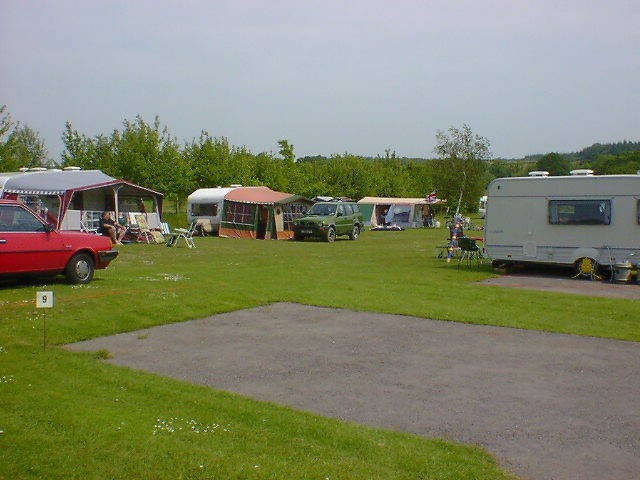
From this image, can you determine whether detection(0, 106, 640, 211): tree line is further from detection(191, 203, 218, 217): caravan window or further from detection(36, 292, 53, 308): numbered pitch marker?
detection(36, 292, 53, 308): numbered pitch marker

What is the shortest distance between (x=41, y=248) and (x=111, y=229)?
44.5 feet

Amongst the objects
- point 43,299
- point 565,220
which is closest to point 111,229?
point 565,220

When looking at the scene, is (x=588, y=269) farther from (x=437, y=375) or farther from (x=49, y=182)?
(x=49, y=182)

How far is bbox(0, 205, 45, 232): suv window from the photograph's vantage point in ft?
38.0

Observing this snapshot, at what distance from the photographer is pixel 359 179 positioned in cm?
5697

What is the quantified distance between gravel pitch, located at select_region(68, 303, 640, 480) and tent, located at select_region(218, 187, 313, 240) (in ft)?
73.1

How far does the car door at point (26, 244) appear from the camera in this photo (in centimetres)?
1144

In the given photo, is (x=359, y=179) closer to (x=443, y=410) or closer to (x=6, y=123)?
(x=6, y=123)

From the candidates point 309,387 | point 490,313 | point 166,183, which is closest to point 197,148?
point 166,183

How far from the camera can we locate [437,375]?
714 centimetres

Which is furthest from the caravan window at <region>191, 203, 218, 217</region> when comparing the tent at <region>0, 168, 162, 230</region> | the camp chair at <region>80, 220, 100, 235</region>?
the camp chair at <region>80, 220, 100, 235</region>

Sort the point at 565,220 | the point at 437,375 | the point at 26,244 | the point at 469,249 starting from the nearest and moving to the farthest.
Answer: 1. the point at 437,375
2. the point at 26,244
3. the point at 565,220
4. the point at 469,249

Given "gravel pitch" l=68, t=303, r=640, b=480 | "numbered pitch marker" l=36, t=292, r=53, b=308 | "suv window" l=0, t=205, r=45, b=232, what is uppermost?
"suv window" l=0, t=205, r=45, b=232

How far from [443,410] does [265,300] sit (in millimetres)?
6233
